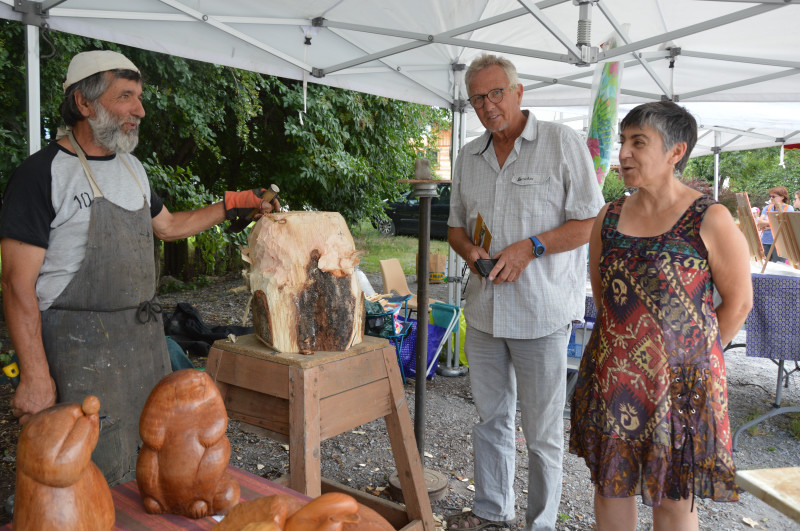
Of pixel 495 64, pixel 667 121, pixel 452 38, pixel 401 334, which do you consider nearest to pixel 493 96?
pixel 495 64

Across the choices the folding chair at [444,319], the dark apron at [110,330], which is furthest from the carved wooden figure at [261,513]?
the folding chair at [444,319]

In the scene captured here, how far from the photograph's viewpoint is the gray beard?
6.36ft

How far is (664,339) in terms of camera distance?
1.66m

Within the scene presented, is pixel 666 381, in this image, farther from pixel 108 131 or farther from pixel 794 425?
pixel 794 425

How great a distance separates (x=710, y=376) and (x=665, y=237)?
1.34 feet

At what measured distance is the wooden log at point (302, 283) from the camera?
73.0 inches

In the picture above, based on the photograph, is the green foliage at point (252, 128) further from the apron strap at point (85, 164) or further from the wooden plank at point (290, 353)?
the wooden plank at point (290, 353)

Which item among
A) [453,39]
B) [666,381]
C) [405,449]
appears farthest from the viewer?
[453,39]

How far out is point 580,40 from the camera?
119 inches

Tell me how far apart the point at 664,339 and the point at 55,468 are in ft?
4.90

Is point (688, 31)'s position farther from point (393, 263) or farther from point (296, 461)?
point (393, 263)

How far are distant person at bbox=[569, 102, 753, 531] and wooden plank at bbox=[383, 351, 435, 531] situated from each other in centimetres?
61

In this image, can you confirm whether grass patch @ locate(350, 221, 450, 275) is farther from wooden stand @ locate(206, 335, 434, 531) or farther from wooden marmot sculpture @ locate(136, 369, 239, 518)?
wooden marmot sculpture @ locate(136, 369, 239, 518)

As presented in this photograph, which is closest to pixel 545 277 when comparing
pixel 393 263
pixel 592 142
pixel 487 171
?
pixel 487 171
